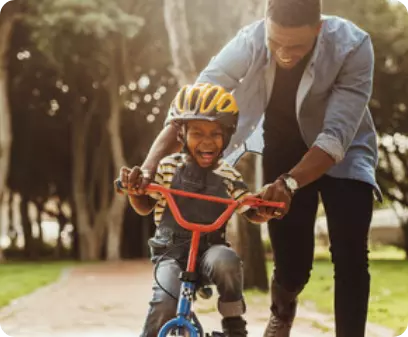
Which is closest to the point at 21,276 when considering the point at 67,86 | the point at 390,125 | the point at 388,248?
the point at 67,86

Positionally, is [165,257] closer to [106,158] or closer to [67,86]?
[67,86]

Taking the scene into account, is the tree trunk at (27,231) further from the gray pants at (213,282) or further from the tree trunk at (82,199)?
the gray pants at (213,282)

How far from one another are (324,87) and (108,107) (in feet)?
26.0


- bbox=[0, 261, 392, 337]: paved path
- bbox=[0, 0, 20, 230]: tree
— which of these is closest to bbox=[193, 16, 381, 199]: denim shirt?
bbox=[0, 261, 392, 337]: paved path

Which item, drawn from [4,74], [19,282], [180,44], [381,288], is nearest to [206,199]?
[381,288]

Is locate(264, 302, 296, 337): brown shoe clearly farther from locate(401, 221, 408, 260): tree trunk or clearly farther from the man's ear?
locate(401, 221, 408, 260): tree trunk

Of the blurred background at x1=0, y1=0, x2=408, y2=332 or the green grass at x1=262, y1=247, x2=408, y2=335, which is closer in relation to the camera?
the green grass at x1=262, y1=247, x2=408, y2=335

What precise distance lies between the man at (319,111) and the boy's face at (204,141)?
134mm

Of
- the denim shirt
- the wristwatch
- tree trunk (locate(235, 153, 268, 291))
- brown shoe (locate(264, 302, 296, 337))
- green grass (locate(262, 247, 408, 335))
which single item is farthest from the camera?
tree trunk (locate(235, 153, 268, 291))

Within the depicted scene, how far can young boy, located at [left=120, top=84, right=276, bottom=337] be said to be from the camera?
201 cm

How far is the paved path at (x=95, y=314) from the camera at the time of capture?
11.0 feet

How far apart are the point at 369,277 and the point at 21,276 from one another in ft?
17.4

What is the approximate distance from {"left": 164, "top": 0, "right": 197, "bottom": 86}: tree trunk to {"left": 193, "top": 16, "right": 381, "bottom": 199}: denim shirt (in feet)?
8.90

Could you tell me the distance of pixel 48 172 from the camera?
13.1 metres
